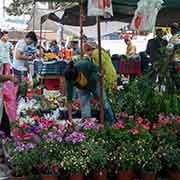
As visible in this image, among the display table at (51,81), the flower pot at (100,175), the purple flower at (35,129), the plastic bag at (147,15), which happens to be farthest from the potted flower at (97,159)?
the display table at (51,81)

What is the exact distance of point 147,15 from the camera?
17.9 feet

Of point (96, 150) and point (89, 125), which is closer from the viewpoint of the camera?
point (96, 150)

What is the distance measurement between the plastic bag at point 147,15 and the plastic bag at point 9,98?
6.53 ft

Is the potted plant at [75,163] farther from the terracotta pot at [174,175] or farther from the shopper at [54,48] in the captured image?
the shopper at [54,48]

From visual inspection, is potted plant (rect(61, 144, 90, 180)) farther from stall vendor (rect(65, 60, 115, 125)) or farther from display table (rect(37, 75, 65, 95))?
display table (rect(37, 75, 65, 95))

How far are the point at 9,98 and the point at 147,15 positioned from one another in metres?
2.27

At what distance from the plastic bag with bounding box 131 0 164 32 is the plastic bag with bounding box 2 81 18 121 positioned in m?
1.99

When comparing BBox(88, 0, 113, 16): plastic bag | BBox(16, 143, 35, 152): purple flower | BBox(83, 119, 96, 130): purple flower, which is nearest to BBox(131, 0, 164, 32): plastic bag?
BBox(88, 0, 113, 16): plastic bag

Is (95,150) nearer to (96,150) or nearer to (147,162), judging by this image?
(96,150)

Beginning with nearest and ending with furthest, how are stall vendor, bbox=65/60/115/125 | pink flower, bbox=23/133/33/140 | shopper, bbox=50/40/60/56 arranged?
pink flower, bbox=23/133/33/140 → stall vendor, bbox=65/60/115/125 → shopper, bbox=50/40/60/56

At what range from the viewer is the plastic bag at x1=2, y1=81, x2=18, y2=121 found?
20.9 ft

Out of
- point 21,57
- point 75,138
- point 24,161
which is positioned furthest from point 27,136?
point 21,57

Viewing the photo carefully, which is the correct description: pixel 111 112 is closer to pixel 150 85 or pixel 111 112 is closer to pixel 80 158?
pixel 150 85

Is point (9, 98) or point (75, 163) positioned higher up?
point (9, 98)
